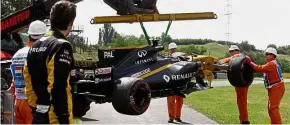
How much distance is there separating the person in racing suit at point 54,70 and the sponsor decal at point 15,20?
482cm

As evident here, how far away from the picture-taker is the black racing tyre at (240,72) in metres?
9.23

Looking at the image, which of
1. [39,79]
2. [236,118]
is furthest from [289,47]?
[39,79]

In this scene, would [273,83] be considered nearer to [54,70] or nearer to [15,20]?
[15,20]

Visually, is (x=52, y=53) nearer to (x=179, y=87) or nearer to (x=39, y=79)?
(x=39, y=79)

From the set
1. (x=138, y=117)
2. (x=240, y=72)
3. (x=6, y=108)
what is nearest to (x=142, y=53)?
(x=240, y=72)

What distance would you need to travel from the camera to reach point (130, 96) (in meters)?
6.68

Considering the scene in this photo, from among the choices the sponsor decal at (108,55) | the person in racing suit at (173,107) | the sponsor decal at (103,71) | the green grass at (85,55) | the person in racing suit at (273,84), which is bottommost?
the person in racing suit at (173,107)

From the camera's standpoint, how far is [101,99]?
7.36 m

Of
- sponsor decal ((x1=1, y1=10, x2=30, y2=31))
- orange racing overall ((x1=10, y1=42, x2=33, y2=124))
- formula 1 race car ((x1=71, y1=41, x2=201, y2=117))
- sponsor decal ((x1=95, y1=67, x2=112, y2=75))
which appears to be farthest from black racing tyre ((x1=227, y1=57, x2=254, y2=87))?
orange racing overall ((x1=10, y1=42, x2=33, y2=124))

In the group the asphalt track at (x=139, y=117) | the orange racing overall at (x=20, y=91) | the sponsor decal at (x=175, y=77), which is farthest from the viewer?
the asphalt track at (x=139, y=117)

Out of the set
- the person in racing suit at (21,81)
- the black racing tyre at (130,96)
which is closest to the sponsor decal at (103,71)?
the black racing tyre at (130,96)

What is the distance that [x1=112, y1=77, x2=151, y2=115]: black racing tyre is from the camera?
21.9ft

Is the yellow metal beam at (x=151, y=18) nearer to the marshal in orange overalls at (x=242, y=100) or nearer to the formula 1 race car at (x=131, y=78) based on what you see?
the formula 1 race car at (x=131, y=78)

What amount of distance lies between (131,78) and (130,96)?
31 cm
